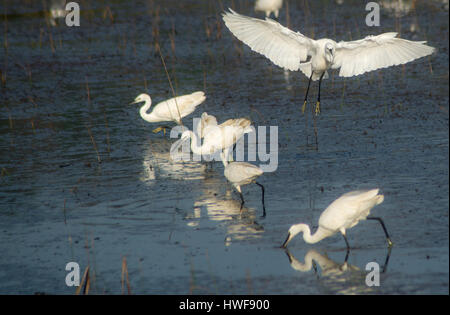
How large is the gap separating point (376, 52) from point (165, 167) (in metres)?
2.97

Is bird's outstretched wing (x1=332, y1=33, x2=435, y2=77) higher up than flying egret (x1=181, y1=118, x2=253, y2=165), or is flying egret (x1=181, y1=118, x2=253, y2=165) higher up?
bird's outstretched wing (x1=332, y1=33, x2=435, y2=77)

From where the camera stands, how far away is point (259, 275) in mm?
5961

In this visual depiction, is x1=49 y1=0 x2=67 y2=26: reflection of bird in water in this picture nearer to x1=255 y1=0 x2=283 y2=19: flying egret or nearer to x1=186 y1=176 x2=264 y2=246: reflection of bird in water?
x1=255 y1=0 x2=283 y2=19: flying egret

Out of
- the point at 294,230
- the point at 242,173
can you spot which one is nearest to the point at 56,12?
the point at 242,173

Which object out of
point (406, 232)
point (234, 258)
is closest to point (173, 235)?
point (234, 258)

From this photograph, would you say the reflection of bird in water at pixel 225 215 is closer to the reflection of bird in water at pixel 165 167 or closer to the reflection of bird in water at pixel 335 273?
the reflection of bird in water at pixel 165 167

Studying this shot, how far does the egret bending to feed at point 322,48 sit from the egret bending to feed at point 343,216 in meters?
3.48

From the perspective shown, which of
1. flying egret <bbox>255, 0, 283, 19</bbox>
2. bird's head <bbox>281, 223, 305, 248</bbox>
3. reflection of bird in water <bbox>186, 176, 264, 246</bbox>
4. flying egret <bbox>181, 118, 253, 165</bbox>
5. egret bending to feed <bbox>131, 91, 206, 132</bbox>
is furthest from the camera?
flying egret <bbox>255, 0, 283, 19</bbox>

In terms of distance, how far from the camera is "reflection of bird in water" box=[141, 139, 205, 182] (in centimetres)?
909

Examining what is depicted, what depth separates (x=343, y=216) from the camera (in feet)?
20.4

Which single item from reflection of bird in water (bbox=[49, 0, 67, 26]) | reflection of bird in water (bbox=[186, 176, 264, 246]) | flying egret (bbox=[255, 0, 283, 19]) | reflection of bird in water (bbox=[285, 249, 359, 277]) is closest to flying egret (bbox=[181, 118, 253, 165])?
reflection of bird in water (bbox=[186, 176, 264, 246])

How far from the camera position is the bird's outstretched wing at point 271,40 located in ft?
31.2

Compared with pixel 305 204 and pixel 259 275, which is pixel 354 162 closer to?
pixel 305 204

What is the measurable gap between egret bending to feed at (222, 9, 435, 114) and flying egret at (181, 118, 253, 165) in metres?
1.08
